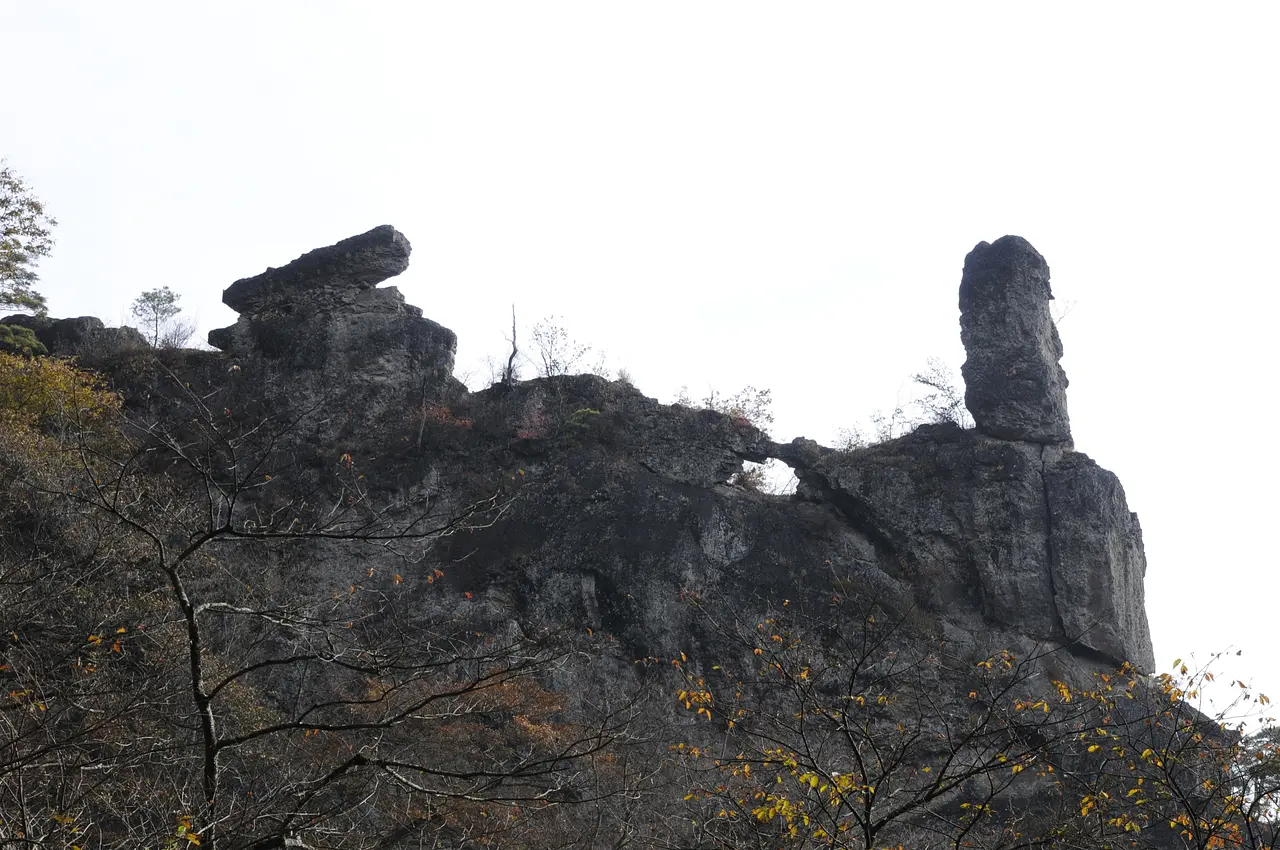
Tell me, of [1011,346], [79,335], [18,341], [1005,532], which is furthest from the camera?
[79,335]

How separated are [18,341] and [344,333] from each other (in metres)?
7.83

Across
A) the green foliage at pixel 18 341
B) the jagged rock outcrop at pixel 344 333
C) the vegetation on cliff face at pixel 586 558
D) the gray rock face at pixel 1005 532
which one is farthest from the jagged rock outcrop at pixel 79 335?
the gray rock face at pixel 1005 532

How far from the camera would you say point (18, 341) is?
27625 millimetres

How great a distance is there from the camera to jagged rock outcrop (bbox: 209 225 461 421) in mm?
27609

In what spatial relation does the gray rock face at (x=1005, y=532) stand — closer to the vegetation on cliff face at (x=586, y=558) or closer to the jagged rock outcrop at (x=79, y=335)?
the vegetation on cliff face at (x=586, y=558)

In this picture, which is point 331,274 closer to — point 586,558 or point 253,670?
point 586,558

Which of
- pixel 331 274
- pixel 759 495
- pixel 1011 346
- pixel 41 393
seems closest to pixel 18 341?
pixel 41 393

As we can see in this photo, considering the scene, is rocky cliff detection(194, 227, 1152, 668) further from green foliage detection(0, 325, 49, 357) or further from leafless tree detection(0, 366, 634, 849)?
green foliage detection(0, 325, 49, 357)

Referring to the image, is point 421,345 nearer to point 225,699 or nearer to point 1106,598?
point 225,699

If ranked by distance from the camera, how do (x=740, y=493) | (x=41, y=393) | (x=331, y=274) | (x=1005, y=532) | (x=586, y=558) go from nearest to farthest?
(x=586, y=558) → (x=41, y=393) → (x=1005, y=532) → (x=740, y=493) → (x=331, y=274)

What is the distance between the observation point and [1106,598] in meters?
23.5

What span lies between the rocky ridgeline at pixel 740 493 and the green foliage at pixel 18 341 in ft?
13.5

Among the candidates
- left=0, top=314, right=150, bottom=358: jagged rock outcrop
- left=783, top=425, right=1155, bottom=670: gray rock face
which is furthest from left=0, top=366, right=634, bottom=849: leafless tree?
left=783, top=425, right=1155, bottom=670: gray rock face

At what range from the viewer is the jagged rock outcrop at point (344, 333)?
1087 inches
